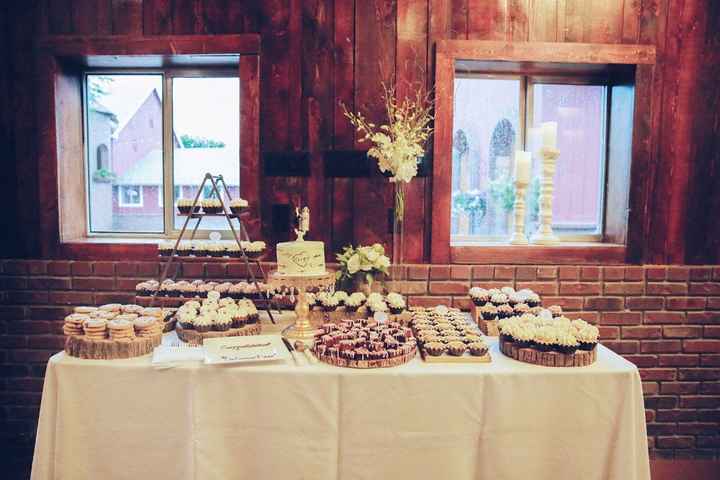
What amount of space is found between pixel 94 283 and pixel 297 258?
1.71 meters

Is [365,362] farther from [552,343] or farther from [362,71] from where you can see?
[362,71]

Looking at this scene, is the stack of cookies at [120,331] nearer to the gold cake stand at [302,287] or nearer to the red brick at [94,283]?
the gold cake stand at [302,287]

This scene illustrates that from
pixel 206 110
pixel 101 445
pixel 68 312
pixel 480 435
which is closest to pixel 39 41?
pixel 206 110

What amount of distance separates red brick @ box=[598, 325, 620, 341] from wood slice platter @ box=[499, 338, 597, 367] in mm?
1234

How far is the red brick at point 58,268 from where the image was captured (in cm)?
326

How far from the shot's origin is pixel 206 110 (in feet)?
11.2

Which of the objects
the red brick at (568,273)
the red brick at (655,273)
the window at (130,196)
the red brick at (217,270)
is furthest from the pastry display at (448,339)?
the window at (130,196)

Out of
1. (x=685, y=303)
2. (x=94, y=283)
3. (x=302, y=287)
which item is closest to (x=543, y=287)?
(x=685, y=303)

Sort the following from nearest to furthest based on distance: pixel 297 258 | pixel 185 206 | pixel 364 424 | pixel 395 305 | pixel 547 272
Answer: pixel 364 424 < pixel 297 258 < pixel 185 206 < pixel 395 305 < pixel 547 272

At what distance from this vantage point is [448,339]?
7.50 ft

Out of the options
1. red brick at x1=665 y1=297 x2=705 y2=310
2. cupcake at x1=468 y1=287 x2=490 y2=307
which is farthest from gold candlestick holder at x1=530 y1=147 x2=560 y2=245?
red brick at x1=665 y1=297 x2=705 y2=310

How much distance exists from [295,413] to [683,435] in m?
2.73

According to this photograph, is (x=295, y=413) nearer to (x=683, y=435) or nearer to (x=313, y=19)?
(x=313, y=19)

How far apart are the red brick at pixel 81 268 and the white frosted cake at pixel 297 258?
1.65 meters
